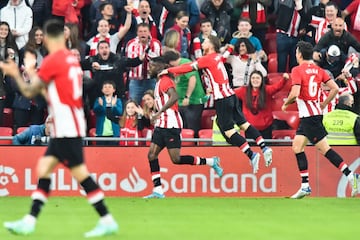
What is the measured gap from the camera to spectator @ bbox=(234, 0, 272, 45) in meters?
19.2

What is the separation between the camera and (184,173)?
638 inches

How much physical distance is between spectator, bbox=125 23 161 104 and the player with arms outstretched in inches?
303

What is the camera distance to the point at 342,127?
16.5 meters

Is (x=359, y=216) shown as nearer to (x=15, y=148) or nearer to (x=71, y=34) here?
(x=15, y=148)

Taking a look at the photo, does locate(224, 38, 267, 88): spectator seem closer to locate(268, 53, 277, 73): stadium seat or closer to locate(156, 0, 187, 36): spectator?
locate(268, 53, 277, 73): stadium seat

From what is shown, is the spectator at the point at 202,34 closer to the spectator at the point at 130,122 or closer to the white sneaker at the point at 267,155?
the spectator at the point at 130,122

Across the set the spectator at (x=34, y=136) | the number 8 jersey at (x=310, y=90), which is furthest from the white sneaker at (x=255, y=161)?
the spectator at (x=34, y=136)

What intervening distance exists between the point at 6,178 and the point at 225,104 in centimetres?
349

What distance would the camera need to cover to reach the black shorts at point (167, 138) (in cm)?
1489

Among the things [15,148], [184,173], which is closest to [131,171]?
[184,173]

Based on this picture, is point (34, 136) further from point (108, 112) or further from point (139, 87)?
point (139, 87)

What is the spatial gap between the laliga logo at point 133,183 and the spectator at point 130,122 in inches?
26.5

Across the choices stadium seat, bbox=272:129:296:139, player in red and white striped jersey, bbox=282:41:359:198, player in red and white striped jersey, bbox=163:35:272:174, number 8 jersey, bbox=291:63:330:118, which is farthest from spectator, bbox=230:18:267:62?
number 8 jersey, bbox=291:63:330:118

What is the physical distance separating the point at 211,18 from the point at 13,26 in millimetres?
3546
